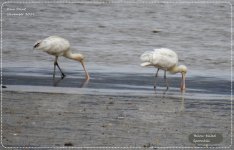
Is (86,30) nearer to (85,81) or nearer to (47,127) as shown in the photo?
(85,81)

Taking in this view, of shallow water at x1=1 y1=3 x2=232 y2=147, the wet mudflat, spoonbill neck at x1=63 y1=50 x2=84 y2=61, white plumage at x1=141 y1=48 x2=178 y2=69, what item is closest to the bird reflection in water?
shallow water at x1=1 y1=3 x2=232 y2=147

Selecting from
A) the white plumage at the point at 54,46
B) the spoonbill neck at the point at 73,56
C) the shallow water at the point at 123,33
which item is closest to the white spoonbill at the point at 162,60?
the shallow water at the point at 123,33

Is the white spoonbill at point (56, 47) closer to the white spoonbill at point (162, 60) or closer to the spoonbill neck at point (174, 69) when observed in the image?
the white spoonbill at point (162, 60)

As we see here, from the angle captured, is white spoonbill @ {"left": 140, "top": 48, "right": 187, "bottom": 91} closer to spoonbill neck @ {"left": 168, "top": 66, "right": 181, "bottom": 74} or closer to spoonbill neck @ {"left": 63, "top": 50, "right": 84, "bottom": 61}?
spoonbill neck @ {"left": 168, "top": 66, "right": 181, "bottom": 74}

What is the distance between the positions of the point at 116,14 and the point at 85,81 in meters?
10.0

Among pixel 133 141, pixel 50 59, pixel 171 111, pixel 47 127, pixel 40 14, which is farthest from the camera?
pixel 40 14

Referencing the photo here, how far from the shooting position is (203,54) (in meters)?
20.0

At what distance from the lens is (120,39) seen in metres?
22.0

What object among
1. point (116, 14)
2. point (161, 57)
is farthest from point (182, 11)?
point (161, 57)

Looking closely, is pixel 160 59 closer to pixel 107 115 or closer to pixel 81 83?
pixel 81 83

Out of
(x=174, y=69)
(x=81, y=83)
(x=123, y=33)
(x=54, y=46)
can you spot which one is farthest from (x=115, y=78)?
(x=123, y=33)

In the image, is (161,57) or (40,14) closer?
(161,57)

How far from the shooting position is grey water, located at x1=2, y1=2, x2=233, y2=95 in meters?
16.6

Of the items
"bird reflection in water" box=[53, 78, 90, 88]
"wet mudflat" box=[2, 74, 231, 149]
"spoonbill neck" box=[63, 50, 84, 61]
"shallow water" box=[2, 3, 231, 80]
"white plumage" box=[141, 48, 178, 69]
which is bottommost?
"shallow water" box=[2, 3, 231, 80]
